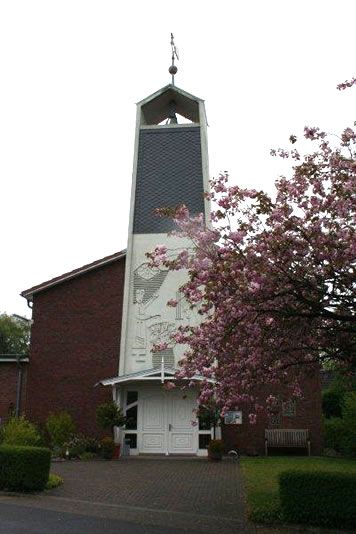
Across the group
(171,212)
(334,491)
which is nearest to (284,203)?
(171,212)

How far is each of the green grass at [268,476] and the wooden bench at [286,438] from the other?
0.91 m

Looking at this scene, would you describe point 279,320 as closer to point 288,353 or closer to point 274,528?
point 288,353

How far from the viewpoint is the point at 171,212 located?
932 centimetres

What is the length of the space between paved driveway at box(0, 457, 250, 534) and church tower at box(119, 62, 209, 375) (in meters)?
5.88

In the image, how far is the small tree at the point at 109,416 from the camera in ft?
65.4

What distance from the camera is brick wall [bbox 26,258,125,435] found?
2212 centimetres

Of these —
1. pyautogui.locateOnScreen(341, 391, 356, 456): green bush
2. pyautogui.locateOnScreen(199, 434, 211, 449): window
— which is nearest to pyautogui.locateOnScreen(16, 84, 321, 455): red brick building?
pyautogui.locateOnScreen(199, 434, 211, 449): window

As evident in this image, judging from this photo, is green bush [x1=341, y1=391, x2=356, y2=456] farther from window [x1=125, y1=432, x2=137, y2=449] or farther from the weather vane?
the weather vane

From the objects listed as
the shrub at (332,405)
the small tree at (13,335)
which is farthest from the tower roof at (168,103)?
the small tree at (13,335)

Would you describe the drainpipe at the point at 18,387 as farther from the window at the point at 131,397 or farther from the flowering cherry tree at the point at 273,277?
the flowering cherry tree at the point at 273,277

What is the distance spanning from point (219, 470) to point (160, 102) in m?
16.6

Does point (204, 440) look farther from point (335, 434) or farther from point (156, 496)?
point (156, 496)

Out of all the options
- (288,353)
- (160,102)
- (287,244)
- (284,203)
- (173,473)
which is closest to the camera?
(287,244)

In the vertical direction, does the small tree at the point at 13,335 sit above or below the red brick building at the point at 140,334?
above
